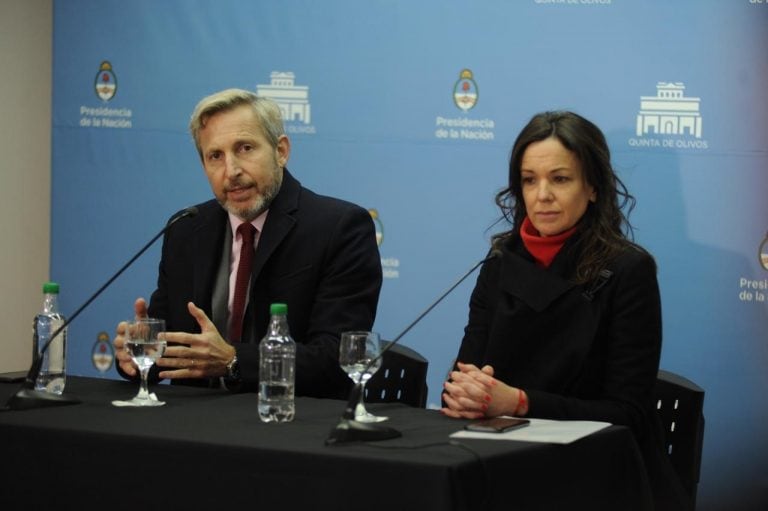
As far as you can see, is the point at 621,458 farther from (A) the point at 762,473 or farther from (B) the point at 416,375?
(A) the point at 762,473

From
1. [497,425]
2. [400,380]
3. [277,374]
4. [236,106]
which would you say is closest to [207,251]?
[236,106]

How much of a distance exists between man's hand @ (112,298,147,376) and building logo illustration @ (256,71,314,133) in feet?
7.10

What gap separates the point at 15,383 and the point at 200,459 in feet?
3.66

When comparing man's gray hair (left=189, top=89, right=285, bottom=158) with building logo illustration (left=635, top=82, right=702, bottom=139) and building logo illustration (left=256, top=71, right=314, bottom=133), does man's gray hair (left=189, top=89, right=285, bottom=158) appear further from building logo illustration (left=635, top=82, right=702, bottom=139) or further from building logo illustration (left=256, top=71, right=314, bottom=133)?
building logo illustration (left=635, top=82, right=702, bottom=139)

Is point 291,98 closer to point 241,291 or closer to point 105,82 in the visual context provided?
point 105,82

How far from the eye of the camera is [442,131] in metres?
5.11

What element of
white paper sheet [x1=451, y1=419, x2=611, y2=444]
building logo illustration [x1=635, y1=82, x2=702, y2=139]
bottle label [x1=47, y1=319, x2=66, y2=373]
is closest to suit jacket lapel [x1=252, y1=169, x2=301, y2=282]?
bottle label [x1=47, y1=319, x2=66, y2=373]

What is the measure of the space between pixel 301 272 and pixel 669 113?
1987 mm

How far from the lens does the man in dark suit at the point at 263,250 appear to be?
354 cm

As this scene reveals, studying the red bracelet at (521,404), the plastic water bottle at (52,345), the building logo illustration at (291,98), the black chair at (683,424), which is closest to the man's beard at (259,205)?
the plastic water bottle at (52,345)

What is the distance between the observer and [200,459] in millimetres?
2357

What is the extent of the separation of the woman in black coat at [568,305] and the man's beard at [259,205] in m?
0.71

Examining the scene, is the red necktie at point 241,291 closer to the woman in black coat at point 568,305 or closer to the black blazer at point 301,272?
the black blazer at point 301,272

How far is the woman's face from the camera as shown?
10.7 feet
